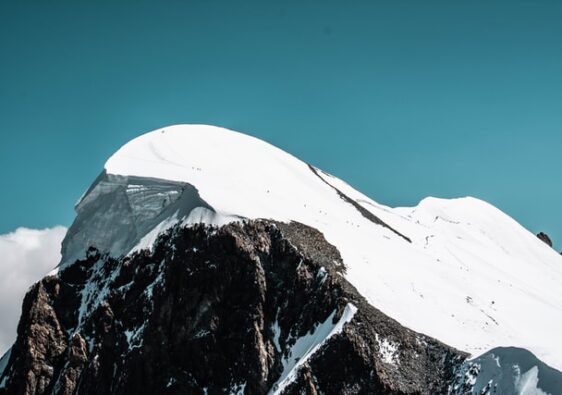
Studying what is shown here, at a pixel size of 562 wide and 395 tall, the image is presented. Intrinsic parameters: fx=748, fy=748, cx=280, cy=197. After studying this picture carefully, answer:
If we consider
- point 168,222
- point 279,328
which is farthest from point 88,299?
point 279,328

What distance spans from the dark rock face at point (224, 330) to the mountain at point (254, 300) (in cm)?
10

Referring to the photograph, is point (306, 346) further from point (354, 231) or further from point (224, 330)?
point (354, 231)

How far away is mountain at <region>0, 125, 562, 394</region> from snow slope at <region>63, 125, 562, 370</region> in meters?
0.20

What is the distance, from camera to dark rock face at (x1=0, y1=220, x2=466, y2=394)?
4678cm

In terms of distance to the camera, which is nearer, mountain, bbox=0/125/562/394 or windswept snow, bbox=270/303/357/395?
mountain, bbox=0/125/562/394

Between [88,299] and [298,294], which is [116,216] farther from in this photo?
[298,294]

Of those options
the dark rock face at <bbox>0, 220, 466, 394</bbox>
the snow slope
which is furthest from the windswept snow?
the snow slope

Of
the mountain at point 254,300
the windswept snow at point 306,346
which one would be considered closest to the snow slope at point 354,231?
the mountain at point 254,300

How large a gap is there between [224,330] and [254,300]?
9.59 ft

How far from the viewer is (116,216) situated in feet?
212

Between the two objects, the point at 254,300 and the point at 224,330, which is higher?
the point at 254,300

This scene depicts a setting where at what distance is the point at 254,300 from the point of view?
5225 cm

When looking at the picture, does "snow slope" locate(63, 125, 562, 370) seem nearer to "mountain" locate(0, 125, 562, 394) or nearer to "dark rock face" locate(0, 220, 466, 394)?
"mountain" locate(0, 125, 562, 394)

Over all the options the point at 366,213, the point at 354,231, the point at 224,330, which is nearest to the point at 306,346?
the point at 224,330
